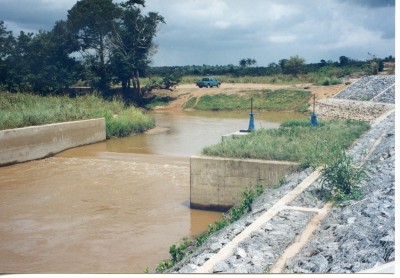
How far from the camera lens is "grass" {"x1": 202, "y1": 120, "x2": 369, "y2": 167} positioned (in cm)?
903

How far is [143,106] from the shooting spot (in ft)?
94.8

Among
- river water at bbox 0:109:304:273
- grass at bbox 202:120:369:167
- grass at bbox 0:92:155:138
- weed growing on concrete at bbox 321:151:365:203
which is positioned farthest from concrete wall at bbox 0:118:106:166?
weed growing on concrete at bbox 321:151:365:203

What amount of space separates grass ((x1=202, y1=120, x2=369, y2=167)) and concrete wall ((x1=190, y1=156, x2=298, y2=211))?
237mm

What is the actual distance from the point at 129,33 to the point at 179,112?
16708 mm

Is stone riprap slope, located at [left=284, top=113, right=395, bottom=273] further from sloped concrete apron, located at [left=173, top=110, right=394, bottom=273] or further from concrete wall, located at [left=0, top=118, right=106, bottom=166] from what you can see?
concrete wall, located at [left=0, top=118, right=106, bottom=166]

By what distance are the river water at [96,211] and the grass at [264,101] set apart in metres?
15.3

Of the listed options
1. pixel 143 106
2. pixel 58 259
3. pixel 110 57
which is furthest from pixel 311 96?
pixel 58 259

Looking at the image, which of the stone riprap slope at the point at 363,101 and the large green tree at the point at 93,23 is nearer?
the large green tree at the point at 93,23

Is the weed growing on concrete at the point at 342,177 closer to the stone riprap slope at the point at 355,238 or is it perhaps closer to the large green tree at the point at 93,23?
the stone riprap slope at the point at 355,238

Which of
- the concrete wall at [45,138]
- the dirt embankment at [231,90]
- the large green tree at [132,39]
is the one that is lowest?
the concrete wall at [45,138]

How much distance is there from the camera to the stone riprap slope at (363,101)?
2105 cm

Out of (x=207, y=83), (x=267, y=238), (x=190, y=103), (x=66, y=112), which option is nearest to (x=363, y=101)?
(x=190, y=103)

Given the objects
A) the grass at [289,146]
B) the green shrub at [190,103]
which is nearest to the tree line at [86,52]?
the grass at [289,146]

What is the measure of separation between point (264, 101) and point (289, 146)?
22871 millimetres
